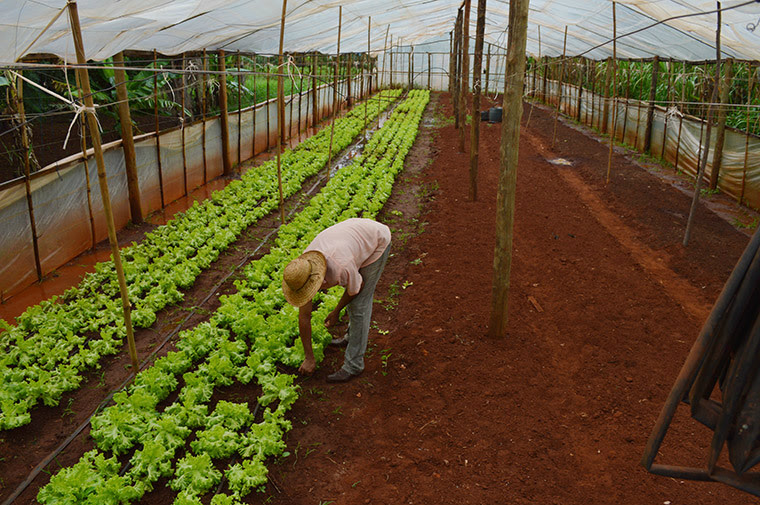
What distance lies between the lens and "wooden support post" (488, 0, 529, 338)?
210 inches

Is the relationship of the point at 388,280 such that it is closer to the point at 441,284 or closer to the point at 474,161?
the point at 441,284

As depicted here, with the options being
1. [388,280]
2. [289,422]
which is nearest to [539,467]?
[289,422]

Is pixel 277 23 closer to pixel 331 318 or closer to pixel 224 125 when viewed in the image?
pixel 224 125

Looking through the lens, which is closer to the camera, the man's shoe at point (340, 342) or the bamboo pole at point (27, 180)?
the man's shoe at point (340, 342)

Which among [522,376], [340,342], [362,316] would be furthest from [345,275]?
[522,376]

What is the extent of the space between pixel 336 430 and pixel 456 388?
1.23 metres

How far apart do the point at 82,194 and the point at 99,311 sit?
3165 mm

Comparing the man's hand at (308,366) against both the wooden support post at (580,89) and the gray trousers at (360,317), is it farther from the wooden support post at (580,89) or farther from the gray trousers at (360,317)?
the wooden support post at (580,89)

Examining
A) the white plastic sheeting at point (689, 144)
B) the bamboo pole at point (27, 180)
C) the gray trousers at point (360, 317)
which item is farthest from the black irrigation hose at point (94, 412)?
the white plastic sheeting at point (689, 144)

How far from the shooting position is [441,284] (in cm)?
758

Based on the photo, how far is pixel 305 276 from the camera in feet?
15.4

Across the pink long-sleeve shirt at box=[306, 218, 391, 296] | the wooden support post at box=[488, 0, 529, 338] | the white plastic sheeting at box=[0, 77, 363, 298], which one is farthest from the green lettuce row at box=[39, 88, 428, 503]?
the white plastic sheeting at box=[0, 77, 363, 298]

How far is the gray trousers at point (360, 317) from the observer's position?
5332 mm

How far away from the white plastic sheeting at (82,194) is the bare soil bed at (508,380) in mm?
2451
